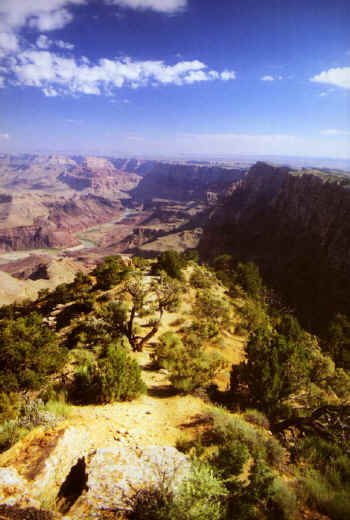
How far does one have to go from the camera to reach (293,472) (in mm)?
6141

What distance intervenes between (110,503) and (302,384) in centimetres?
858

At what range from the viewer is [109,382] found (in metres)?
8.57

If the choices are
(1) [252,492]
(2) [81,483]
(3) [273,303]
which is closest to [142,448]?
(2) [81,483]

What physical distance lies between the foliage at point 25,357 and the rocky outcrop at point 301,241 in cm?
4037

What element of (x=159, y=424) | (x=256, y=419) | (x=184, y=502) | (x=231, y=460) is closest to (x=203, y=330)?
(x=256, y=419)

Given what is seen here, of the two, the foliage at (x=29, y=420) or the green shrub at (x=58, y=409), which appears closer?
the foliage at (x=29, y=420)

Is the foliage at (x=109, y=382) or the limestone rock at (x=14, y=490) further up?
the limestone rock at (x=14, y=490)

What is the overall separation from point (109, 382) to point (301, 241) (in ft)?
244

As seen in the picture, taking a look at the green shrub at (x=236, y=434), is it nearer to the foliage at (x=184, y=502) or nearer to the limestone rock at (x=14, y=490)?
the foliage at (x=184, y=502)

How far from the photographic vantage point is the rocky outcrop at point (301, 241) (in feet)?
160

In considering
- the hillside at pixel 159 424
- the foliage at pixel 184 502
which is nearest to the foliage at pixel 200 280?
the hillside at pixel 159 424

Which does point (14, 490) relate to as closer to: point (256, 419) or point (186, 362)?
point (256, 419)

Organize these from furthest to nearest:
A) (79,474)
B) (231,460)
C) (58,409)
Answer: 1. (58,409)
2. (231,460)
3. (79,474)

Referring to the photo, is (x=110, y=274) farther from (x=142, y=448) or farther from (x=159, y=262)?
(x=142, y=448)
